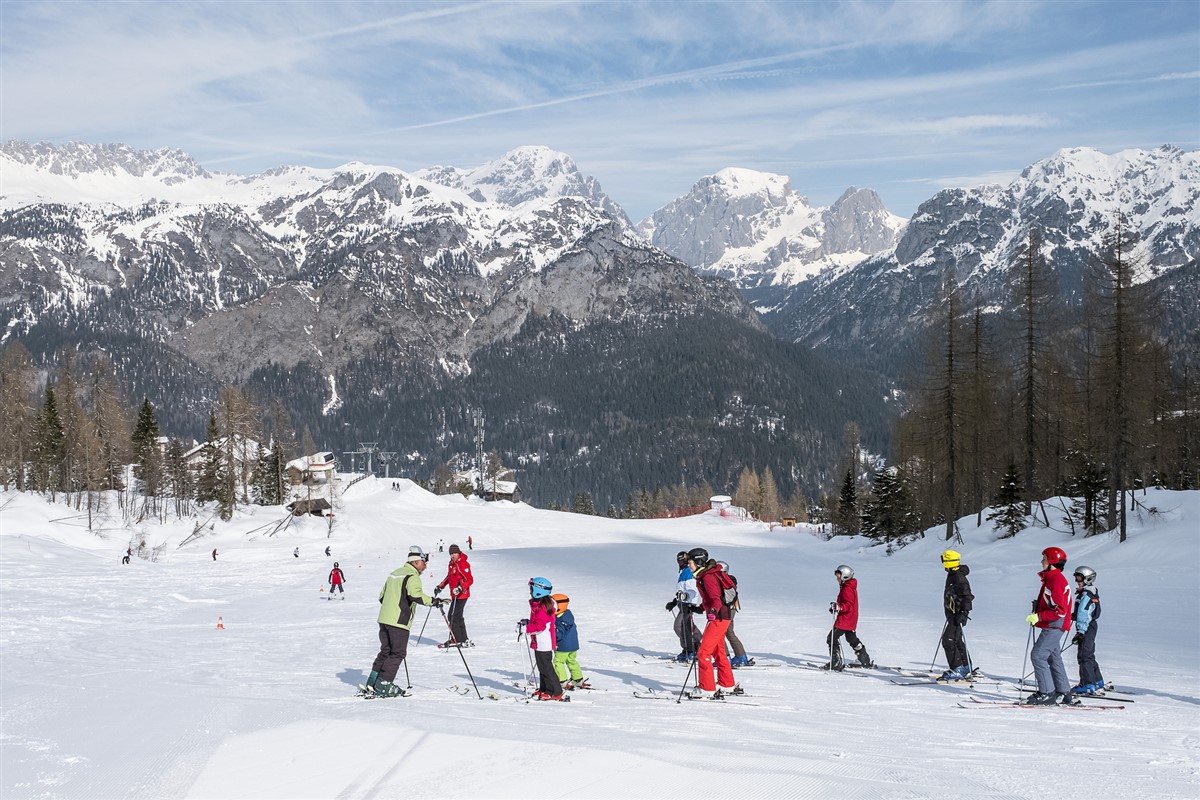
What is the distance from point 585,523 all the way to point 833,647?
74661 mm

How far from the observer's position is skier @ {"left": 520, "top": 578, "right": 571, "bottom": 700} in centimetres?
1386

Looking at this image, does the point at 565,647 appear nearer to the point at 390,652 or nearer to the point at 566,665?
the point at 566,665

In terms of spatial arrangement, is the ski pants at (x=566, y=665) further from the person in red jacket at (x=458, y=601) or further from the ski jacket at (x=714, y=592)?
the person in red jacket at (x=458, y=601)

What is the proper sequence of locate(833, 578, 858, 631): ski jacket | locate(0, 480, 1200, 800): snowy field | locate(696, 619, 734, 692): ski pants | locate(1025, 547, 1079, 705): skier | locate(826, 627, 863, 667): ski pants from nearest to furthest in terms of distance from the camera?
locate(0, 480, 1200, 800): snowy field → locate(1025, 547, 1079, 705): skier → locate(696, 619, 734, 692): ski pants → locate(833, 578, 858, 631): ski jacket → locate(826, 627, 863, 667): ski pants

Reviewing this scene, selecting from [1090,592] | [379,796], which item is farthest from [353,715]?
[1090,592]

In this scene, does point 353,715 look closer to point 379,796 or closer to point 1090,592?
point 379,796

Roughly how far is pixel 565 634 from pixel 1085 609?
27.4ft

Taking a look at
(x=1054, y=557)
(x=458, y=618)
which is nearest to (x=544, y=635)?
(x=458, y=618)

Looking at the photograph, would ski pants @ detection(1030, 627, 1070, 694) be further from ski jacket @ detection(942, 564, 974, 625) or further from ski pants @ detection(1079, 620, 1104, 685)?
ski jacket @ detection(942, 564, 974, 625)

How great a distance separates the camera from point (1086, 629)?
14.2m

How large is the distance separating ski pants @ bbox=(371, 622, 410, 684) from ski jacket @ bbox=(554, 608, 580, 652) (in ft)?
7.95

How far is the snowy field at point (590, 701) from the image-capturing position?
8.83 meters

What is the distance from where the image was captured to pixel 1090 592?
14336 mm

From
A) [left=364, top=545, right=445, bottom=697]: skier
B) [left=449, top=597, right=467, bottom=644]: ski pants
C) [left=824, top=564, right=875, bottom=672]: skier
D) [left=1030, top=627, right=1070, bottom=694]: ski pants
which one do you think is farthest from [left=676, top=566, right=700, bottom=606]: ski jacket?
[left=449, top=597, right=467, bottom=644]: ski pants
